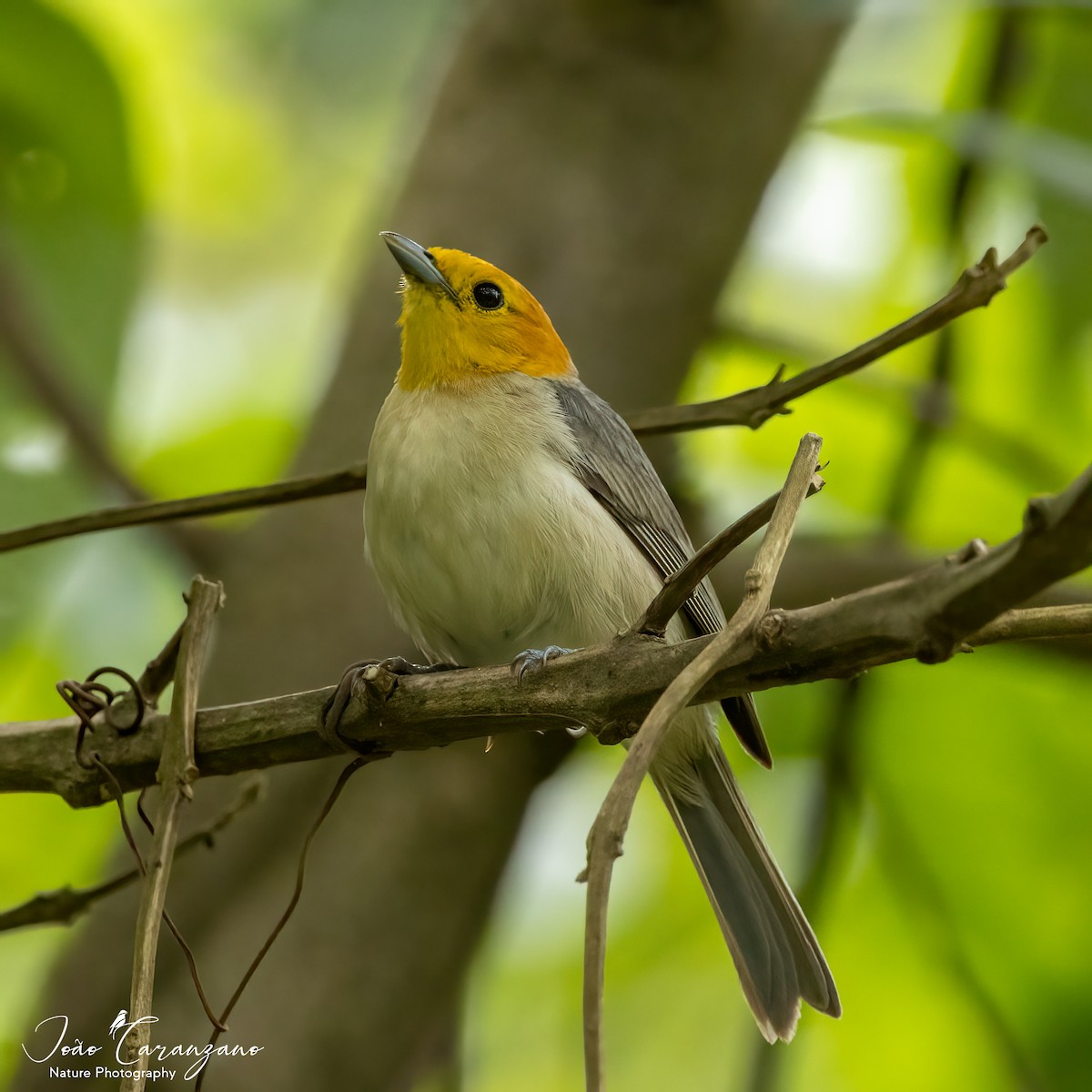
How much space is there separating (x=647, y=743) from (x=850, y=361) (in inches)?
37.7

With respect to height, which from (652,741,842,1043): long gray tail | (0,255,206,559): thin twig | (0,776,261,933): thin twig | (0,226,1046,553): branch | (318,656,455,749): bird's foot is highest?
(0,226,1046,553): branch

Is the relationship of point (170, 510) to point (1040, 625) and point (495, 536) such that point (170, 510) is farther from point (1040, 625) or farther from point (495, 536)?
point (1040, 625)

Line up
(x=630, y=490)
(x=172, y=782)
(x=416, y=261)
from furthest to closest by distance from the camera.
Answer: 1. (x=416, y=261)
2. (x=630, y=490)
3. (x=172, y=782)

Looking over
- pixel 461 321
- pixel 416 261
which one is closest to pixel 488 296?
pixel 461 321

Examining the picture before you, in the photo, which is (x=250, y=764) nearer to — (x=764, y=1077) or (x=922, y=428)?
(x=764, y=1077)

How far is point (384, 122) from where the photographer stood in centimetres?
820

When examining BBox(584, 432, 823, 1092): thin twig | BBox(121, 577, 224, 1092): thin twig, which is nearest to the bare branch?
BBox(584, 432, 823, 1092): thin twig

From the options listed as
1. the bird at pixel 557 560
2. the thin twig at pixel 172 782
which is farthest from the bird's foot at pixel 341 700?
the bird at pixel 557 560

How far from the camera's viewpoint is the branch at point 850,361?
6.51ft

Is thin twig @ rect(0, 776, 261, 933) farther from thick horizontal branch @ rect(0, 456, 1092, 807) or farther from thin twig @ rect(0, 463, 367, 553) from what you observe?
thin twig @ rect(0, 463, 367, 553)

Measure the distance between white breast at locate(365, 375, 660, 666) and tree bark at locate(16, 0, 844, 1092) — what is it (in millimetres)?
893

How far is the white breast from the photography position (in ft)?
11.2

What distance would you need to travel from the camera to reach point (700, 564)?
1.78m

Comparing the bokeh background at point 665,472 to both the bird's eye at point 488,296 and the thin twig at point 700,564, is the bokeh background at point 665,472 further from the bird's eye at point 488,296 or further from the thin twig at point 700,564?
the thin twig at point 700,564
